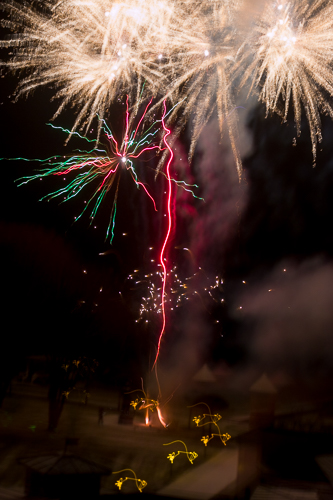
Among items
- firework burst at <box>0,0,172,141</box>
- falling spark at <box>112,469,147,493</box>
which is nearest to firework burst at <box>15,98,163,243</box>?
firework burst at <box>0,0,172,141</box>

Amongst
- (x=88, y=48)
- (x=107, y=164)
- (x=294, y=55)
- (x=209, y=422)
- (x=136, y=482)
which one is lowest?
(x=136, y=482)

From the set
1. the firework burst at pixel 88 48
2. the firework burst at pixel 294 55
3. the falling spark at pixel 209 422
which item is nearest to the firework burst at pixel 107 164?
the firework burst at pixel 88 48

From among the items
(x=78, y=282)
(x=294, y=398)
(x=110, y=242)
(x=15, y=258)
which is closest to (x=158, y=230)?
(x=110, y=242)

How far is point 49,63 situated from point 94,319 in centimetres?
174

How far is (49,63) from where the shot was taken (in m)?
2.28

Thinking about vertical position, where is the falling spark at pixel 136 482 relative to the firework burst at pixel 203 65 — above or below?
below

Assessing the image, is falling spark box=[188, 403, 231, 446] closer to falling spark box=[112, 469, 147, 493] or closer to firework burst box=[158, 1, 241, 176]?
falling spark box=[112, 469, 147, 493]

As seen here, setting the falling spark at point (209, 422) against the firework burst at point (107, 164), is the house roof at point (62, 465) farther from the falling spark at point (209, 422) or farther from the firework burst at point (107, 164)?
the firework burst at point (107, 164)

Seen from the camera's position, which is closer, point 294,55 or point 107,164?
point 294,55

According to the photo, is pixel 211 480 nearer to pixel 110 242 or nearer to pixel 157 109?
pixel 110 242

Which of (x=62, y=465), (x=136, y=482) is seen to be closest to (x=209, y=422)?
(x=136, y=482)

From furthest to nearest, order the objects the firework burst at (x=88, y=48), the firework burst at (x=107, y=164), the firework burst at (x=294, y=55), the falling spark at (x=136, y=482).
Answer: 1. the firework burst at (x=107, y=164)
2. the falling spark at (x=136, y=482)
3. the firework burst at (x=88, y=48)
4. the firework burst at (x=294, y=55)

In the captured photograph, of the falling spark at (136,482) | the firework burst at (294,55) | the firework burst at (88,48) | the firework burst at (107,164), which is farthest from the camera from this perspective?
the firework burst at (107,164)

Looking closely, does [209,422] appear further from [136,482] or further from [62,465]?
[62,465]
